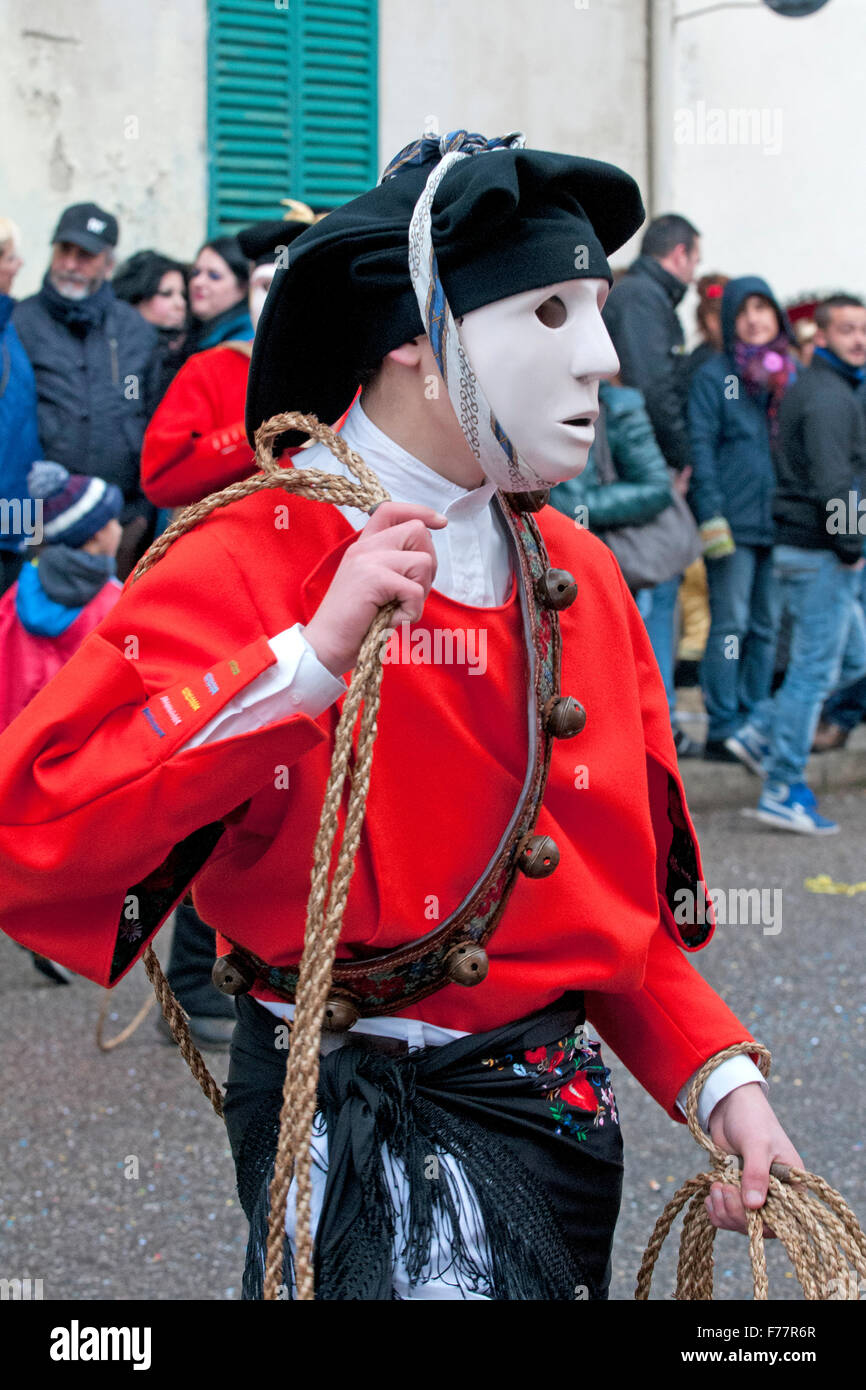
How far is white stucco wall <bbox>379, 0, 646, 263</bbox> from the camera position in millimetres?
9242

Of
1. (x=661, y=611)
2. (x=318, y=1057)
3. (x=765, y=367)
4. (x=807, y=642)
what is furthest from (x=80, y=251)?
(x=318, y=1057)

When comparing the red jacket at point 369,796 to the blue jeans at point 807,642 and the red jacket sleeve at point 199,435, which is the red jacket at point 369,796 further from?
the blue jeans at point 807,642

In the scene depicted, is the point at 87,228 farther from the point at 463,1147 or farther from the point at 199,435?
the point at 463,1147

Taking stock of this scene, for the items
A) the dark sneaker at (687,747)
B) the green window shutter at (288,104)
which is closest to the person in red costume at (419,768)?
the dark sneaker at (687,747)

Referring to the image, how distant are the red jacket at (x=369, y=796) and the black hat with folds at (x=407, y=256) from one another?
0.16 metres

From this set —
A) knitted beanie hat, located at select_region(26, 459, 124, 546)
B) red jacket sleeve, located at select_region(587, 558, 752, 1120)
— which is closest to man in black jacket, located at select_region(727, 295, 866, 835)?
knitted beanie hat, located at select_region(26, 459, 124, 546)

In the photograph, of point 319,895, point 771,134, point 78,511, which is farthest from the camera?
point 771,134

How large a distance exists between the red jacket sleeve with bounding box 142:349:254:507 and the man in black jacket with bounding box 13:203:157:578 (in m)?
1.44

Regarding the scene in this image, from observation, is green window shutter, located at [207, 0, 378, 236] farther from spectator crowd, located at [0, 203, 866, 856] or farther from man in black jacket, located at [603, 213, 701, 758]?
man in black jacket, located at [603, 213, 701, 758]

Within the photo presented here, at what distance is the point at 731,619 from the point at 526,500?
5604 mm

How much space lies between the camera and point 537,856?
1617 millimetres

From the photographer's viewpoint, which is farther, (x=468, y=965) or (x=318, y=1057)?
(x=468, y=965)

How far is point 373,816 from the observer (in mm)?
1599
